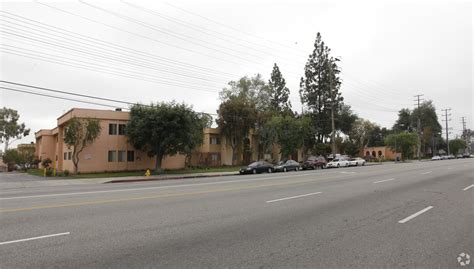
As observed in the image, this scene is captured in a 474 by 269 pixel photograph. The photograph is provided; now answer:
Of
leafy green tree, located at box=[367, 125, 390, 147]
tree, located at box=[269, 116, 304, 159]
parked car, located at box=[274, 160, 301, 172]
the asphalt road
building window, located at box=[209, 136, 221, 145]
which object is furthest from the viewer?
leafy green tree, located at box=[367, 125, 390, 147]

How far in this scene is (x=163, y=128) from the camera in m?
33.6

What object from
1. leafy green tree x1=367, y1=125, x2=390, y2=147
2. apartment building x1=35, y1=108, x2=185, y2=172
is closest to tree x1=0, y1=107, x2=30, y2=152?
apartment building x1=35, y1=108, x2=185, y2=172

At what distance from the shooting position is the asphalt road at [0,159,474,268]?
541 centimetres

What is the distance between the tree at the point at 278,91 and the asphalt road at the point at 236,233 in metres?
55.5

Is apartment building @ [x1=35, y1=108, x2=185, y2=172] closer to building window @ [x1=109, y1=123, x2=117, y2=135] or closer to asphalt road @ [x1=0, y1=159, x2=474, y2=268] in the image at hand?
building window @ [x1=109, y1=123, x2=117, y2=135]

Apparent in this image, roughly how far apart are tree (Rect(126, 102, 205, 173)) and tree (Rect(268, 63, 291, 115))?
33.0m

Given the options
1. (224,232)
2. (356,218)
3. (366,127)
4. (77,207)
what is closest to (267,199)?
(356,218)

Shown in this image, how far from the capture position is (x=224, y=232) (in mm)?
7172

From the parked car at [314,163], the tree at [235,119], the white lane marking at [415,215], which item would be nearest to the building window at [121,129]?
the tree at [235,119]

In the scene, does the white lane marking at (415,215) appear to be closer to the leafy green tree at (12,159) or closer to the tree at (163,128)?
the tree at (163,128)

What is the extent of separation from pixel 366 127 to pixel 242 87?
143ft

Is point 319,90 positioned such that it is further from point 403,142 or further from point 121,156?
point 121,156

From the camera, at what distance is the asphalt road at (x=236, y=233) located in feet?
17.7

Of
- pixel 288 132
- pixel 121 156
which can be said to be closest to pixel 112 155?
pixel 121 156
